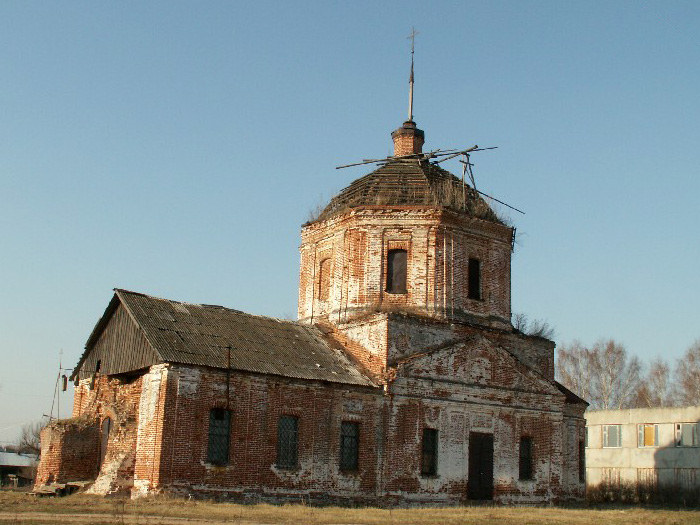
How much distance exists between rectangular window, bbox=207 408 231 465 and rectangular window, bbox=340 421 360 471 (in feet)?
10.4

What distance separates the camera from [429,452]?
21750 millimetres

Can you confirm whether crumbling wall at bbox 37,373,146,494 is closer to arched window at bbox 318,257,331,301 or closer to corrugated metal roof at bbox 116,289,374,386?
corrugated metal roof at bbox 116,289,374,386

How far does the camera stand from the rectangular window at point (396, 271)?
23.8 metres

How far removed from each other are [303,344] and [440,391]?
3961 millimetres

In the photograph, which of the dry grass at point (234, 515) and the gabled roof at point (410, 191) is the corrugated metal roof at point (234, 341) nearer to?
the dry grass at point (234, 515)

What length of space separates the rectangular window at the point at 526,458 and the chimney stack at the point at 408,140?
393 inches

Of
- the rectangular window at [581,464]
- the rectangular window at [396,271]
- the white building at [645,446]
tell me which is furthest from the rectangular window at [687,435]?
the rectangular window at [396,271]

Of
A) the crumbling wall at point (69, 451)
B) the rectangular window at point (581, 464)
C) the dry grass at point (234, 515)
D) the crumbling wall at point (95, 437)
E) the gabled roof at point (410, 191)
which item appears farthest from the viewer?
the rectangular window at point (581, 464)

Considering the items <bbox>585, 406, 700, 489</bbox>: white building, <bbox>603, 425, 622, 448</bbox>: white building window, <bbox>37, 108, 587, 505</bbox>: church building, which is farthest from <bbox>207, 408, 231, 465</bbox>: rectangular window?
<bbox>603, 425, 622, 448</bbox>: white building window

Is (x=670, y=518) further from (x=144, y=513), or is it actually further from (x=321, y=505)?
(x=144, y=513)

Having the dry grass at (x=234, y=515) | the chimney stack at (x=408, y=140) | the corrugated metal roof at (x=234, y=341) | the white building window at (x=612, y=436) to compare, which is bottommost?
the dry grass at (x=234, y=515)

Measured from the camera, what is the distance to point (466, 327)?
76.6 ft

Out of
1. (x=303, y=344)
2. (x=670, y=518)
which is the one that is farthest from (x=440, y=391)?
(x=670, y=518)

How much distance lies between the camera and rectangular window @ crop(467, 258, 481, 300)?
24484mm
